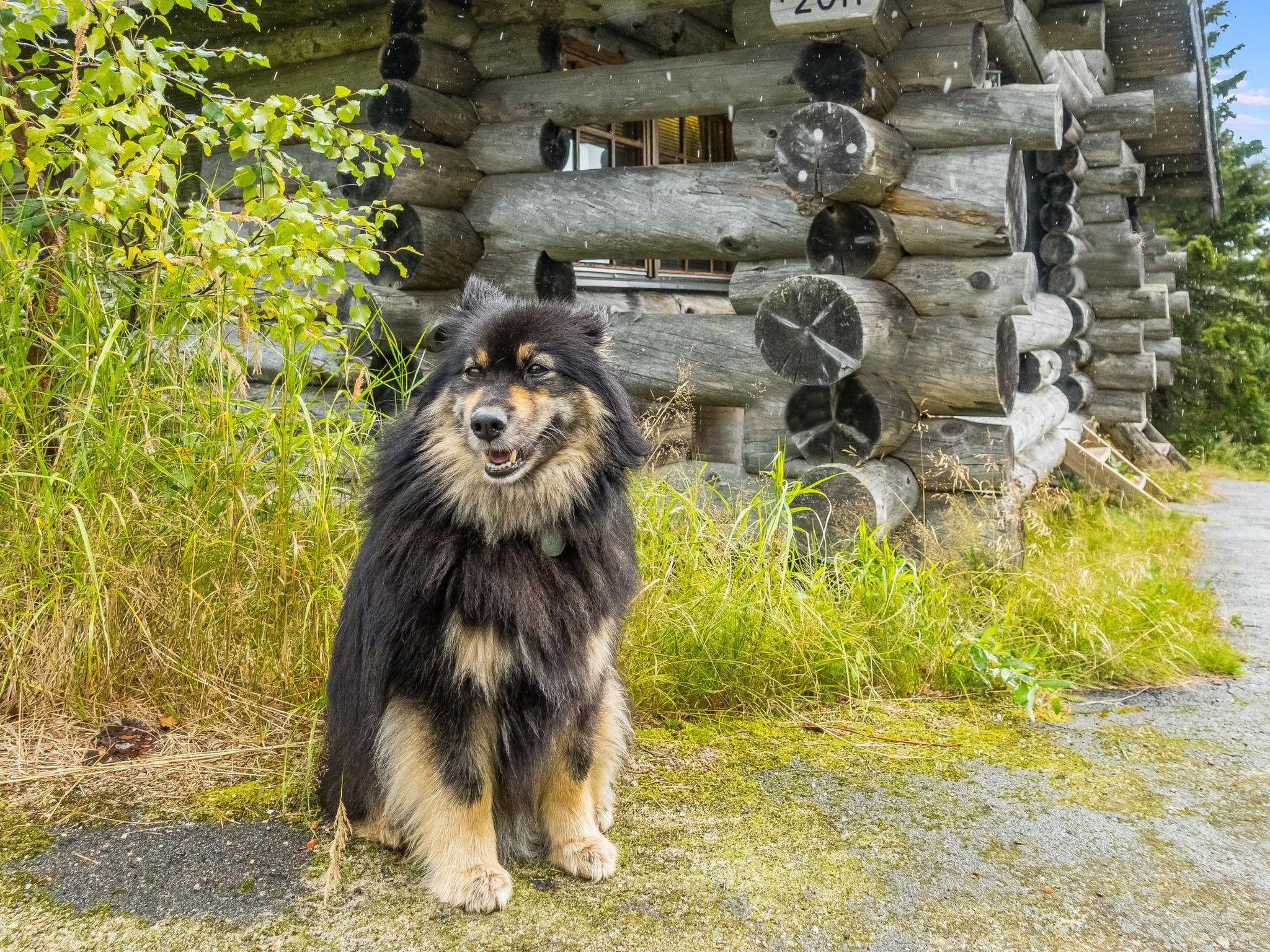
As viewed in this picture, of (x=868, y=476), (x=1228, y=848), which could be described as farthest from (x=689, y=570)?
(x=1228, y=848)

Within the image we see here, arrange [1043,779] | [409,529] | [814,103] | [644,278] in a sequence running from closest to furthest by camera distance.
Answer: [409,529] < [1043,779] < [814,103] < [644,278]

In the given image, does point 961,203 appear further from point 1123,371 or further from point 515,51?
point 1123,371

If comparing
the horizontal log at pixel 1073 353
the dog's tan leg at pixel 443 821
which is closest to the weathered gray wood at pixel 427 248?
the dog's tan leg at pixel 443 821

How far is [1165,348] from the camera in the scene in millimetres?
11633

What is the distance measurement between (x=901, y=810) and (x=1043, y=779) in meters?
0.54

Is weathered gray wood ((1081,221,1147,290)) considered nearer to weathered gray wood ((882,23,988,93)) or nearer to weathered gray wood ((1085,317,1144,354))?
weathered gray wood ((1085,317,1144,354))

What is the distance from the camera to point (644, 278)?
7.32 metres

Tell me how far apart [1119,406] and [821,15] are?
7631mm

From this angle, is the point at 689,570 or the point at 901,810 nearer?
the point at 901,810

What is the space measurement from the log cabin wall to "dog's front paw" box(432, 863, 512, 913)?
248 cm

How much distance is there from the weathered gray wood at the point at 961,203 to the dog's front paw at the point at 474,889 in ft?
11.5

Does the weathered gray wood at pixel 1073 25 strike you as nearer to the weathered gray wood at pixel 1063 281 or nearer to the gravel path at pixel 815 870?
the weathered gray wood at pixel 1063 281

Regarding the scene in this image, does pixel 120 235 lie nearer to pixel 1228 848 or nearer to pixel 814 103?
pixel 814 103

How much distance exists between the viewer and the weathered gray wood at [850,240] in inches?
173
